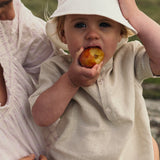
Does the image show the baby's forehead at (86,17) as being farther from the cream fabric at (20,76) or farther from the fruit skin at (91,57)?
the cream fabric at (20,76)

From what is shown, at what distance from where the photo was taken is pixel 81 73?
134 centimetres

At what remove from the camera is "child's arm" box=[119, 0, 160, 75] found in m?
1.44

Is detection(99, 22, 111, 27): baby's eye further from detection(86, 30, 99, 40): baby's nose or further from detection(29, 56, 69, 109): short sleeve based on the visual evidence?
detection(29, 56, 69, 109): short sleeve

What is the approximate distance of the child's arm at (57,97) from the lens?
139cm

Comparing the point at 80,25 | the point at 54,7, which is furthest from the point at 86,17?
the point at 54,7

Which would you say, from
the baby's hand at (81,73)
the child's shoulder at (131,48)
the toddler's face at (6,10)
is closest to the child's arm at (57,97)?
the baby's hand at (81,73)

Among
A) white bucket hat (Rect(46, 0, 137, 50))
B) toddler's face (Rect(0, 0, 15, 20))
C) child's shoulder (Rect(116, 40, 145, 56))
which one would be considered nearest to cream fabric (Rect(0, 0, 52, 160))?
toddler's face (Rect(0, 0, 15, 20))

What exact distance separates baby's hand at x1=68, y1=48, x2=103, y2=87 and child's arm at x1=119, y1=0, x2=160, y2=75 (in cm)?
22

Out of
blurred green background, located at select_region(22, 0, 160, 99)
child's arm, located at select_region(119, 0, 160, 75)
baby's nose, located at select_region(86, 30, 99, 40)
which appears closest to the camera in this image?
baby's nose, located at select_region(86, 30, 99, 40)

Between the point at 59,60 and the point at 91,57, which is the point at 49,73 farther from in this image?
the point at 91,57

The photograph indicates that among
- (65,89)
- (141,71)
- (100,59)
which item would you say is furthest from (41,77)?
(141,71)

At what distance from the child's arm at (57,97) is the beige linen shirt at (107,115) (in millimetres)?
46

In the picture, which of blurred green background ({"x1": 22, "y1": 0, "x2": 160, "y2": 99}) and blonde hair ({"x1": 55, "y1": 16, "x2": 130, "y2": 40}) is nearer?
blonde hair ({"x1": 55, "y1": 16, "x2": 130, "y2": 40})

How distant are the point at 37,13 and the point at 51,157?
13.9 feet
